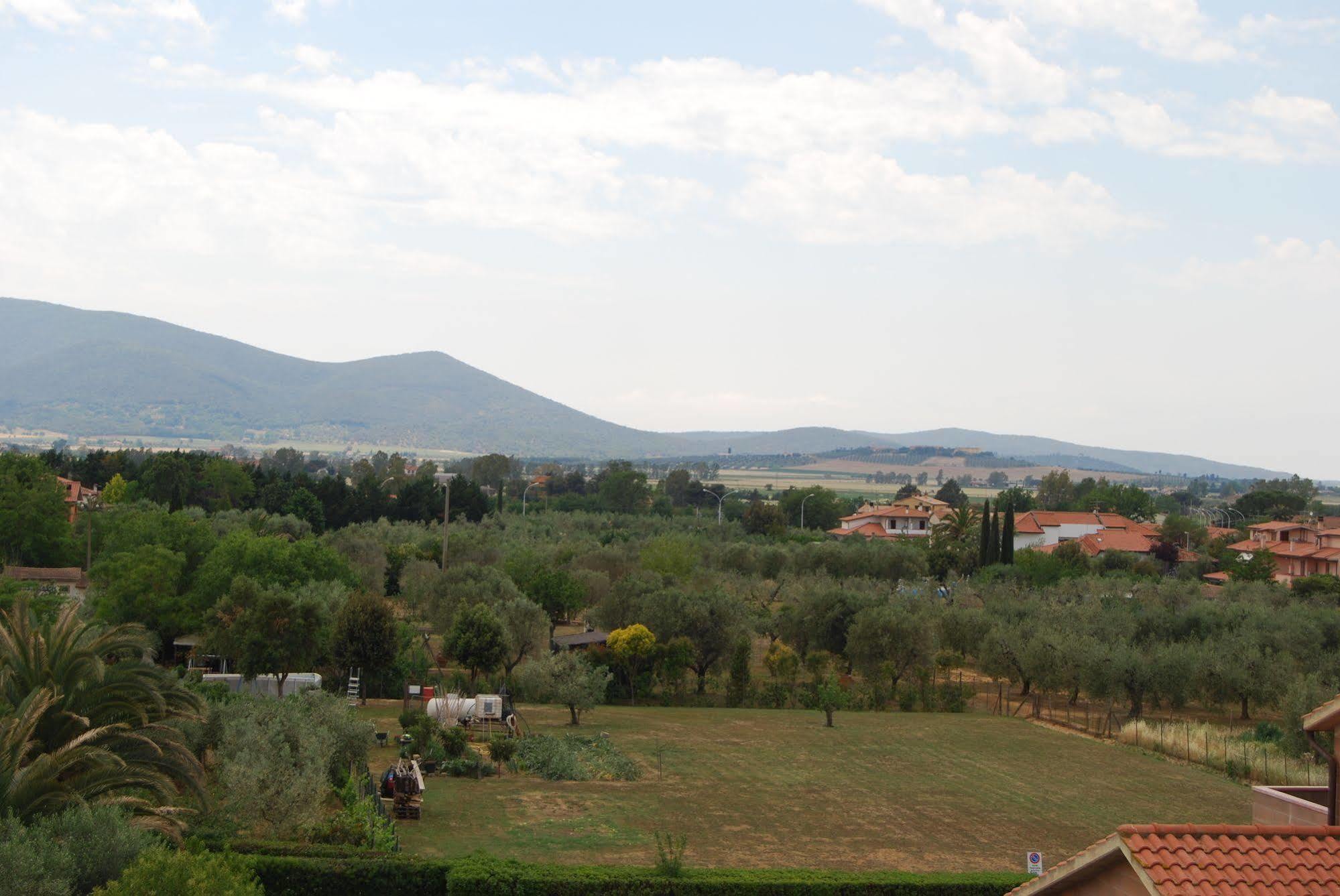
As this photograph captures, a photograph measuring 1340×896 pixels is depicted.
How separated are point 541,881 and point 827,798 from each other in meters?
9.39

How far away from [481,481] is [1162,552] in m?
101

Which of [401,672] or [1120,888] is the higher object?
[1120,888]

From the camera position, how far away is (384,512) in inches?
3196

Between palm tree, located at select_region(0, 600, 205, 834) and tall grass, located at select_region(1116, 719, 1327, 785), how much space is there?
2231 cm

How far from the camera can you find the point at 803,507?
11506cm

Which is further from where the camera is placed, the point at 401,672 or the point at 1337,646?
the point at 1337,646

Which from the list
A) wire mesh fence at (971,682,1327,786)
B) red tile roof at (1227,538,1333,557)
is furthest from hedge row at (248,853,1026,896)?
red tile roof at (1227,538,1333,557)

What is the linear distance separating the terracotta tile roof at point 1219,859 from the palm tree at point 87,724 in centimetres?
1136

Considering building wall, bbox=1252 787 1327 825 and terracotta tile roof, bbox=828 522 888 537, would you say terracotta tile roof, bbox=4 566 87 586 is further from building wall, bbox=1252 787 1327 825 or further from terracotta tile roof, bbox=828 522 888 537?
terracotta tile roof, bbox=828 522 888 537

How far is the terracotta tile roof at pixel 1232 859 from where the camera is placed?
5.68 m

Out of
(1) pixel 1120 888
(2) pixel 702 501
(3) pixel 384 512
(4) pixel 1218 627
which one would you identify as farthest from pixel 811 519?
(1) pixel 1120 888

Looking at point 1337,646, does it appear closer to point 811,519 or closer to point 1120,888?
point 1120,888

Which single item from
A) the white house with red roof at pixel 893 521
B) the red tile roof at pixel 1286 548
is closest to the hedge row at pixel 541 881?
the red tile roof at pixel 1286 548

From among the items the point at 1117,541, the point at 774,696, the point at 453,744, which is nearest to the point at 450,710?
the point at 453,744
